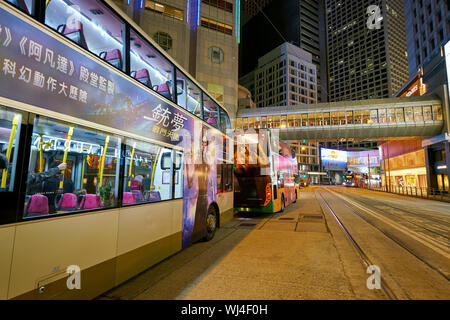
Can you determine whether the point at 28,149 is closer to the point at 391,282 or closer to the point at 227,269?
the point at 227,269

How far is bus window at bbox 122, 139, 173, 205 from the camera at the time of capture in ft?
12.0

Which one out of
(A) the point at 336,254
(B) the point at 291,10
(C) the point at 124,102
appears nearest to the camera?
(C) the point at 124,102

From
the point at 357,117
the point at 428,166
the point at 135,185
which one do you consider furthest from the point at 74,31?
the point at 428,166

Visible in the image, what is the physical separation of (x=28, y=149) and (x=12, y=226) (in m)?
0.76

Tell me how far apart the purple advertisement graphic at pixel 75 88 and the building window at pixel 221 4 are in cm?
3883

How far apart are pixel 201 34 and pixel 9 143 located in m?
37.4

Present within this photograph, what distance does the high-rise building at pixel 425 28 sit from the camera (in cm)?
3225

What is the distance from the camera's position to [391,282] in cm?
371

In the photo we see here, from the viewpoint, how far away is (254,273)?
4.10m

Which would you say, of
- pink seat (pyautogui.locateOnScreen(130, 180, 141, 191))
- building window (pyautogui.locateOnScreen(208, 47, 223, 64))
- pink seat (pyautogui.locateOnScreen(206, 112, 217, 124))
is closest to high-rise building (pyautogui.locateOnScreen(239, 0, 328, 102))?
building window (pyautogui.locateOnScreen(208, 47, 223, 64))

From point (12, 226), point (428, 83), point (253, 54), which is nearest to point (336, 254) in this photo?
point (12, 226)

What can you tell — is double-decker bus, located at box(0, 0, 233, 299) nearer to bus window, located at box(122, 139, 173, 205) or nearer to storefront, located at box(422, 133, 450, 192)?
bus window, located at box(122, 139, 173, 205)

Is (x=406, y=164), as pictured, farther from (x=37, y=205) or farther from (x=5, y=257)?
(x=5, y=257)

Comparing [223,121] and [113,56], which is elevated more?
[223,121]
